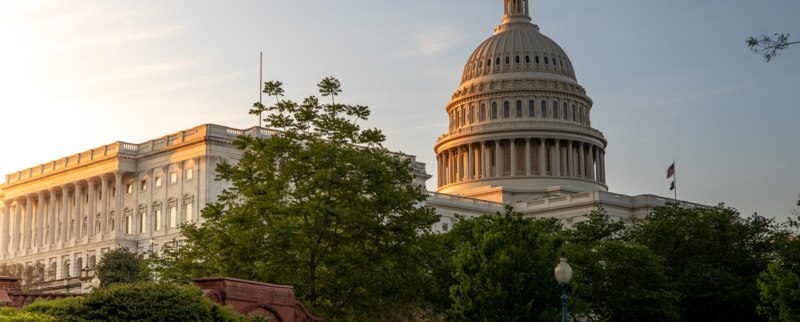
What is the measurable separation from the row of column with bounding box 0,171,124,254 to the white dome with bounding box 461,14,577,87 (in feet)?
204

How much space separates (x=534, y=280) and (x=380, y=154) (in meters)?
7.13

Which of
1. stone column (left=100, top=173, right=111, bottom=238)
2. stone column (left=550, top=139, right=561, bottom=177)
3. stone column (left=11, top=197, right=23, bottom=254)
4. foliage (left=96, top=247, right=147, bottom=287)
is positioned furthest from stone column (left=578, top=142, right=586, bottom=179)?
foliage (left=96, top=247, right=147, bottom=287)

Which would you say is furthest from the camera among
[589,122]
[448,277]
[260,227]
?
[589,122]

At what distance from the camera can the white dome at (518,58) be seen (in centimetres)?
15212

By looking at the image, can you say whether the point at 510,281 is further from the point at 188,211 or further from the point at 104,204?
the point at 104,204

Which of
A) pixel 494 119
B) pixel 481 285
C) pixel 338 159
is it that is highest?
pixel 494 119

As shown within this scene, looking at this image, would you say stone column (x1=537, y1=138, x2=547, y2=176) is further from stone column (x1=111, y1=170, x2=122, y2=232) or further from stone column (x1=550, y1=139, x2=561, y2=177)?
stone column (x1=111, y1=170, x2=122, y2=232)

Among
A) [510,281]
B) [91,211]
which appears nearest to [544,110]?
[91,211]

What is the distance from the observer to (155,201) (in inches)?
4281

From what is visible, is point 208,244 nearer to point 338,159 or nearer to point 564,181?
point 338,159

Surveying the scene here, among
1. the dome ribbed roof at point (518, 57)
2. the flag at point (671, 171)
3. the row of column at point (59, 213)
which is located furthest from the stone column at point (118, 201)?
the dome ribbed roof at point (518, 57)

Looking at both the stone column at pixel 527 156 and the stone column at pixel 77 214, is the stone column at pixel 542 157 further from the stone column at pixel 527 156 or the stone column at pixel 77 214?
the stone column at pixel 77 214

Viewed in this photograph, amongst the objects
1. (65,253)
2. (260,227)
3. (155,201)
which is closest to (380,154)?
(260,227)

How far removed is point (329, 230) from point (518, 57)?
120 m
